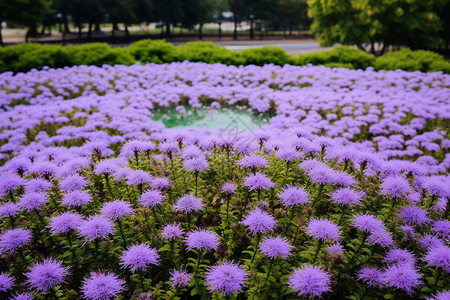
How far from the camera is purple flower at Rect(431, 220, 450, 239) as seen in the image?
2555mm

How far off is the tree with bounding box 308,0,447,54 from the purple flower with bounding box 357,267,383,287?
21857 mm

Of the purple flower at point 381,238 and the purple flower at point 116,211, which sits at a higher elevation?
the purple flower at point 116,211

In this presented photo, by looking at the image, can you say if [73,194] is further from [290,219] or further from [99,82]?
[99,82]

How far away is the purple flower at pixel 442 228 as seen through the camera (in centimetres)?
255

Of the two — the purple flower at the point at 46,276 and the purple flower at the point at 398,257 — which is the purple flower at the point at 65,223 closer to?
the purple flower at the point at 46,276

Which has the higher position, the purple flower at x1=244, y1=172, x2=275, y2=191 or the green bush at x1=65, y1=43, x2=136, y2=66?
the green bush at x1=65, y1=43, x2=136, y2=66

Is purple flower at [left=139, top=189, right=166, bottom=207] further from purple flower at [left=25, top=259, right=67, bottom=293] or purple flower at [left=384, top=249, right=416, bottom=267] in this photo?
purple flower at [left=384, top=249, right=416, bottom=267]

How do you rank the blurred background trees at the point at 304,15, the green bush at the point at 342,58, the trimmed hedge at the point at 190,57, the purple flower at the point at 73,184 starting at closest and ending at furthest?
the purple flower at the point at 73,184, the trimmed hedge at the point at 190,57, the green bush at the point at 342,58, the blurred background trees at the point at 304,15

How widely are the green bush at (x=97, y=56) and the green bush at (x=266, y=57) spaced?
6.78 m

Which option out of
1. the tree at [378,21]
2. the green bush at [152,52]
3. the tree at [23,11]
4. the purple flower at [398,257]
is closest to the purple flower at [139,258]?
the purple flower at [398,257]

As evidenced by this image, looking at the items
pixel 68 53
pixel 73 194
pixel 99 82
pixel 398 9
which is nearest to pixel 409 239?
pixel 73 194

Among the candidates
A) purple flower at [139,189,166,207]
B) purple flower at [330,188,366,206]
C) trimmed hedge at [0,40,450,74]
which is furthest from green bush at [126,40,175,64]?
purple flower at [330,188,366,206]

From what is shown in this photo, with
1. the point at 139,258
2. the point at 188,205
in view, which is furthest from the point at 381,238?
the point at 139,258

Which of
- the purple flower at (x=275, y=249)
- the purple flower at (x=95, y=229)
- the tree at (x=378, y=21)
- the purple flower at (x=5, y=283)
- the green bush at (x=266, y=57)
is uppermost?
the tree at (x=378, y=21)
